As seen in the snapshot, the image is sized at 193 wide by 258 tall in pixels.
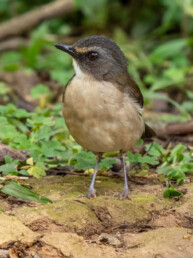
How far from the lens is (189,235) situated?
12.1 ft

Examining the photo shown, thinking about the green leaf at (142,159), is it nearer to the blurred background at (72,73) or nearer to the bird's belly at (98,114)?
the blurred background at (72,73)

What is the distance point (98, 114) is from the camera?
14.3 ft

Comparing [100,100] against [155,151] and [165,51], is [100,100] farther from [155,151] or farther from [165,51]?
[165,51]

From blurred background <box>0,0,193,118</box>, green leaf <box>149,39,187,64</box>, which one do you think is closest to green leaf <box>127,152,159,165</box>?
blurred background <box>0,0,193,118</box>

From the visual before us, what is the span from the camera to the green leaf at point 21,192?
408 centimetres

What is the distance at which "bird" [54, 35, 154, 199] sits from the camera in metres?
4.36

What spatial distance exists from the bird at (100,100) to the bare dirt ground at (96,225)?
0.23 metres

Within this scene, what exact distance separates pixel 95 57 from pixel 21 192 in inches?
57.0

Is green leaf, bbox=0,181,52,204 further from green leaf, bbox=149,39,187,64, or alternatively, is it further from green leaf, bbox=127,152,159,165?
green leaf, bbox=149,39,187,64

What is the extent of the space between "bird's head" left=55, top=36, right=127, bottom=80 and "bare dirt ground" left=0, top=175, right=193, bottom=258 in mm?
1127

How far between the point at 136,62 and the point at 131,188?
4757mm

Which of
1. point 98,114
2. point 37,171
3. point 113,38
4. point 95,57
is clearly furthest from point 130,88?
point 113,38

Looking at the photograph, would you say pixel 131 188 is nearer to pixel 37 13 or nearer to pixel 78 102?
pixel 78 102

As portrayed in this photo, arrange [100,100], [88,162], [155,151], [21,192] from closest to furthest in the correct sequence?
[21,192] < [100,100] < [88,162] < [155,151]
